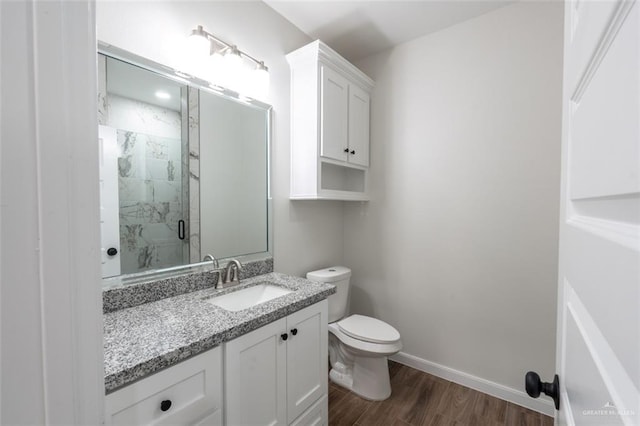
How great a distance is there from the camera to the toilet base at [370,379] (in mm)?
1802

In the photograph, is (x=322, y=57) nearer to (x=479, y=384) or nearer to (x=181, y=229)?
(x=181, y=229)

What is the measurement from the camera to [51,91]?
32 cm

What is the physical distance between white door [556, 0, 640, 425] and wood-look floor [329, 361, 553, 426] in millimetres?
1404

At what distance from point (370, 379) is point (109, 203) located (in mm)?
1837

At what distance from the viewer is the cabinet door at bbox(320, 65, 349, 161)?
6.10 feet

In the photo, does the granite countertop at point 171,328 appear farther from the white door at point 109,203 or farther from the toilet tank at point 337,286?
the toilet tank at point 337,286

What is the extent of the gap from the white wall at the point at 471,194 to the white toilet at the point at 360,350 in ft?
1.45

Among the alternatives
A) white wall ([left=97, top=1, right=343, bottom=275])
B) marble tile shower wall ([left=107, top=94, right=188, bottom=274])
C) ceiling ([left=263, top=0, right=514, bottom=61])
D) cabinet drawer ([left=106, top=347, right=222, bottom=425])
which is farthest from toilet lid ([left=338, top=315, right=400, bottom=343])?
ceiling ([left=263, top=0, right=514, bottom=61])

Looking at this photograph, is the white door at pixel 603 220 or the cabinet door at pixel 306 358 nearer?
the white door at pixel 603 220

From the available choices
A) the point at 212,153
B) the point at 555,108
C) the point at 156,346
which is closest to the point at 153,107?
the point at 212,153

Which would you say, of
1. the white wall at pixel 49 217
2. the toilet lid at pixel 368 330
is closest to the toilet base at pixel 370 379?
the toilet lid at pixel 368 330

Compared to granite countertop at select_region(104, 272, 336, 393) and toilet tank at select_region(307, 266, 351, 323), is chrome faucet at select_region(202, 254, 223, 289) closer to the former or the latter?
granite countertop at select_region(104, 272, 336, 393)

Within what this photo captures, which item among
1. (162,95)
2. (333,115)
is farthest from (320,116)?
(162,95)

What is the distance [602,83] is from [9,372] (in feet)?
2.56
